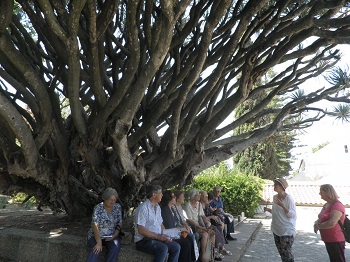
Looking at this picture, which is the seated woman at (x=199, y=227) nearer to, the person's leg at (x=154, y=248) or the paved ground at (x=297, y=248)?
the person's leg at (x=154, y=248)

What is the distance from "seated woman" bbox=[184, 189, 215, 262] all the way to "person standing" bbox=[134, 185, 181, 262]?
0.92 m

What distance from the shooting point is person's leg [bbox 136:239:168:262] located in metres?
4.18

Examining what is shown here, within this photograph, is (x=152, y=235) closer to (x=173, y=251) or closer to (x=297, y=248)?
(x=173, y=251)

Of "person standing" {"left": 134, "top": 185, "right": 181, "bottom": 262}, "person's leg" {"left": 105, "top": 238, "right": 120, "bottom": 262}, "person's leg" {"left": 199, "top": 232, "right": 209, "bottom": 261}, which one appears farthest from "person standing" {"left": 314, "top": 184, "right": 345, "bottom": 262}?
"person's leg" {"left": 105, "top": 238, "right": 120, "bottom": 262}

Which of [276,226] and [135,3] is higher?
[135,3]

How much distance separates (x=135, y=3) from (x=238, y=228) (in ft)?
24.5

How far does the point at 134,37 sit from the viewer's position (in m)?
4.15

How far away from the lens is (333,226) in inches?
172

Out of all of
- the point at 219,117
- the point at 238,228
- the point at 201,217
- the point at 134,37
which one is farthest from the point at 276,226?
the point at 238,228

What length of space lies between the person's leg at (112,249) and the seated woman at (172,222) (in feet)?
2.58

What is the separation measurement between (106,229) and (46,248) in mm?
1184

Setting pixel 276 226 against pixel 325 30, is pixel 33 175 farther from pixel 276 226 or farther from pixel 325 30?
pixel 325 30

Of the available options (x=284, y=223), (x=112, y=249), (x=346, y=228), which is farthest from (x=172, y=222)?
(x=346, y=228)

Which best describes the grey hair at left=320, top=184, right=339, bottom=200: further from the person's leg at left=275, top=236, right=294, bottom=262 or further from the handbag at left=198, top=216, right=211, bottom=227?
the handbag at left=198, top=216, right=211, bottom=227
